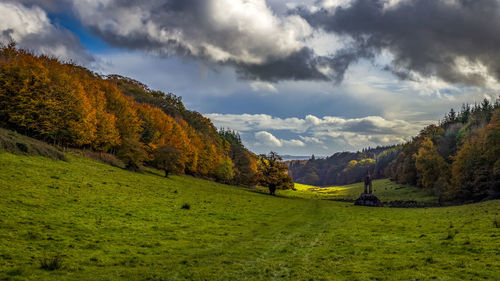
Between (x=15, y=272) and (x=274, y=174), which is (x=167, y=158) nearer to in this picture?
(x=274, y=174)

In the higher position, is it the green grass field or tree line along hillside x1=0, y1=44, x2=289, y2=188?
tree line along hillside x1=0, y1=44, x2=289, y2=188

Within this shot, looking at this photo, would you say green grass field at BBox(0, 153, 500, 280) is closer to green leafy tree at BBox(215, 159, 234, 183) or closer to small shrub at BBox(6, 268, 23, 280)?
small shrub at BBox(6, 268, 23, 280)

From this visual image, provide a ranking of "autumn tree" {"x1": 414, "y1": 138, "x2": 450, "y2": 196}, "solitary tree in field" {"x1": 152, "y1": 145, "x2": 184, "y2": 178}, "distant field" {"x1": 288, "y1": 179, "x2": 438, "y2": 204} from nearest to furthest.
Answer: "solitary tree in field" {"x1": 152, "y1": 145, "x2": 184, "y2": 178} → "autumn tree" {"x1": 414, "y1": 138, "x2": 450, "y2": 196} → "distant field" {"x1": 288, "y1": 179, "x2": 438, "y2": 204}

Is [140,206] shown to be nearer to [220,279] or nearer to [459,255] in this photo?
[220,279]

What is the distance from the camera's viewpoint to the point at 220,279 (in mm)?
12320

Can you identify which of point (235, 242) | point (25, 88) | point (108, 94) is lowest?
point (235, 242)

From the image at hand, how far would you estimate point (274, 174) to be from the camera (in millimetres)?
86312

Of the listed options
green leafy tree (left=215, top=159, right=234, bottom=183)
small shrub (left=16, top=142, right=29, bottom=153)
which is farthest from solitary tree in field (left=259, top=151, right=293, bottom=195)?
small shrub (left=16, top=142, right=29, bottom=153)

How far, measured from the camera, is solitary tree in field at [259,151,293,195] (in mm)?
86188

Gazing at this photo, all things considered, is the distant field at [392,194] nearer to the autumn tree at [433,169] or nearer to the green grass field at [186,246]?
the autumn tree at [433,169]

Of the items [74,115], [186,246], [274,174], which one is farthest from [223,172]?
[186,246]

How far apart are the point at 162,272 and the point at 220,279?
9.87ft

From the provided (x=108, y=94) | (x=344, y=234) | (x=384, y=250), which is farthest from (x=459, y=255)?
(x=108, y=94)

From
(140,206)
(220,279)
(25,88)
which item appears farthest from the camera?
(25,88)
